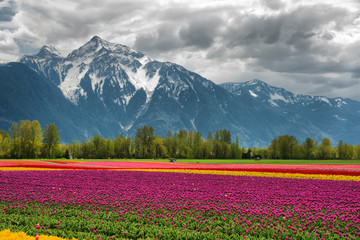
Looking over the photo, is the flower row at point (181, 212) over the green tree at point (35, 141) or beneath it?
beneath

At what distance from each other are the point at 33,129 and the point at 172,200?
115267mm

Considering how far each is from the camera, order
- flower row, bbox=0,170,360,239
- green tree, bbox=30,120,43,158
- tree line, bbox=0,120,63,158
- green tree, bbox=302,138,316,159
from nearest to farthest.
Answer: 1. flower row, bbox=0,170,360,239
2. green tree, bbox=30,120,43,158
3. tree line, bbox=0,120,63,158
4. green tree, bbox=302,138,316,159

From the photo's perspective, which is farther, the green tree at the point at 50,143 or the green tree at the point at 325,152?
the green tree at the point at 325,152

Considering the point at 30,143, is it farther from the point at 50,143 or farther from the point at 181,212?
the point at 181,212

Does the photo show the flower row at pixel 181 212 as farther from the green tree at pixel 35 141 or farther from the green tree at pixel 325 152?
the green tree at pixel 325 152

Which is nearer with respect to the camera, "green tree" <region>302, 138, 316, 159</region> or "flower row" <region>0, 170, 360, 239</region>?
"flower row" <region>0, 170, 360, 239</region>

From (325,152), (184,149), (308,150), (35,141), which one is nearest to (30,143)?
(35,141)

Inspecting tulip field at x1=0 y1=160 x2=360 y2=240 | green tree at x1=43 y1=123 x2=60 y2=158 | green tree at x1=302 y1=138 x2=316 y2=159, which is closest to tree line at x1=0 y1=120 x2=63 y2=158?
green tree at x1=43 y1=123 x2=60 y2=158

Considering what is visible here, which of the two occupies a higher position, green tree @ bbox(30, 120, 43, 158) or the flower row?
green tree @ bbox(30, 120, 43, 158)

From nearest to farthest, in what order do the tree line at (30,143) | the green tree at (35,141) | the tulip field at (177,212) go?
1. the tulip field at (177,212)
2. the green tree at (35,141)
3. the tree line at (30,143)

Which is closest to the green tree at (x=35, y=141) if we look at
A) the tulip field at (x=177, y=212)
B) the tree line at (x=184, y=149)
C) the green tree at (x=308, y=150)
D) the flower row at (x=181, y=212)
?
the tree line at (x=184, y=149)

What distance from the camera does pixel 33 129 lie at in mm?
119562

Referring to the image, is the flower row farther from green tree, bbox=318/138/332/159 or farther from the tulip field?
green tree, bbox=318/138/332/159

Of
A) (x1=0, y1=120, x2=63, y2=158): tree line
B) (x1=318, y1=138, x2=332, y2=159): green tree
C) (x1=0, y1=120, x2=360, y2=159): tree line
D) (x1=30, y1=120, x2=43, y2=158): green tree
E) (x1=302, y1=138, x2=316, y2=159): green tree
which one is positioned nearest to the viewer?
(x1=30, y1=120, x2=43, y2=158): green tree
